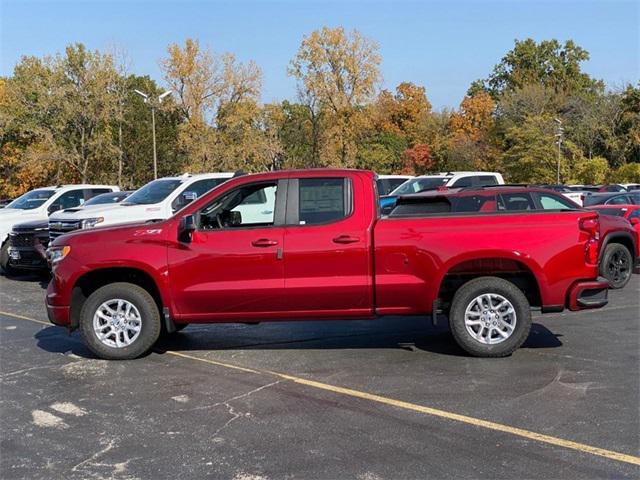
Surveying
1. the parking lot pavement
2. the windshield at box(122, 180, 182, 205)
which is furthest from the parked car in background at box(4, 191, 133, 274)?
the parking lot pavement

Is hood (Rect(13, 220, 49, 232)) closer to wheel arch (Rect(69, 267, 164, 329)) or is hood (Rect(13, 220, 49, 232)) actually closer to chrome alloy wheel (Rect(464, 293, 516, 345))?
wheel arch (Rect(69, 267, 164, 329))

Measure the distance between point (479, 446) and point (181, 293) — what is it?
339cm

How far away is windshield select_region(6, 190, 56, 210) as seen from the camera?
15.3m

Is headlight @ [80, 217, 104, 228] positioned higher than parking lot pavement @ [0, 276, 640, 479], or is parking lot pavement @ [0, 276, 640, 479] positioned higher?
headlight @ [80, 217, 104, 228]

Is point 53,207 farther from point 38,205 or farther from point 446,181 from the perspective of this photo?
point 446,181

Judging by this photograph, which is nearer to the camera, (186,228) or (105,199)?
(186,228)

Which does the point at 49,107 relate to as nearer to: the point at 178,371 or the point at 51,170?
the point at 51,170

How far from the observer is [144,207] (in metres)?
12.5

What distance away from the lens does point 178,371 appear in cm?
636

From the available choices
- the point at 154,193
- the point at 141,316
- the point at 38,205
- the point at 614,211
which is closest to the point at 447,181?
the point at 614,211

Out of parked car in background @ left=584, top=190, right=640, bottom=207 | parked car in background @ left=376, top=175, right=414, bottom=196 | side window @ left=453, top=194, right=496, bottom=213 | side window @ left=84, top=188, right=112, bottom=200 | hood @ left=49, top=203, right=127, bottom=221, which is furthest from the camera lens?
parked car in background @ left=376, top=175, right=414, bottom=196

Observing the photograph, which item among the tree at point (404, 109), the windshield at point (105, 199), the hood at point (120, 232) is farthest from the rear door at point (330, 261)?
the tree at point (404, 109)

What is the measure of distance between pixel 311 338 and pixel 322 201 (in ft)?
6.19

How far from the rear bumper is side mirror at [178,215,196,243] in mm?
3792
